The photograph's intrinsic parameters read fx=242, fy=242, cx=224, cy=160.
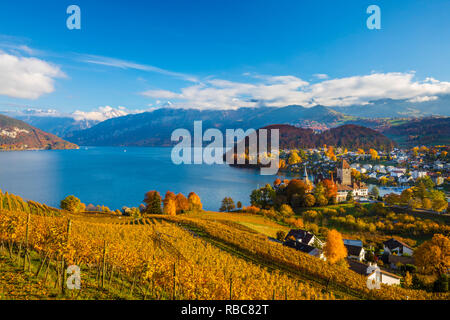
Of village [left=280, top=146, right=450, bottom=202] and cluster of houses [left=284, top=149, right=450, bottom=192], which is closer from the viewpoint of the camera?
village [left=280, top=146, right=450, bottom=202]

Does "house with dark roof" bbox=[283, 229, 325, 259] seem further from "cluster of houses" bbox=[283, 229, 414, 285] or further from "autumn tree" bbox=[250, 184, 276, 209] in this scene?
"autumn tree" bbox=[250, 184, 276, 209]

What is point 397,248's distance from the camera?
28500 mm

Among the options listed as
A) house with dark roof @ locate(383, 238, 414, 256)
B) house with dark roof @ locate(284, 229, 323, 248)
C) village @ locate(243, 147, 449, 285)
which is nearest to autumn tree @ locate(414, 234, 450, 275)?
village @ locate(243, 147, 449, 285)

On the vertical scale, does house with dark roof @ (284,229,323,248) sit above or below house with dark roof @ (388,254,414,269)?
above

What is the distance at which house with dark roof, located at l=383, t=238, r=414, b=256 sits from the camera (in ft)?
91.1

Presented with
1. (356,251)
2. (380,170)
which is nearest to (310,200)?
(356,251)

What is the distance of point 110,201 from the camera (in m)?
52.6

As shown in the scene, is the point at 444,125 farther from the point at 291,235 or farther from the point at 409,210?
the point at 291,235

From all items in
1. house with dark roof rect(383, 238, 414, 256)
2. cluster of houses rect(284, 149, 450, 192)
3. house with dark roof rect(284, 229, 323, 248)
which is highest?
cluster of houses rect(284, 149, 450, 192)

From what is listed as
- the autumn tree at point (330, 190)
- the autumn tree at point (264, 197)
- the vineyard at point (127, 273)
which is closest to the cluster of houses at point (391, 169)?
the autumn tree at point (330, 190)

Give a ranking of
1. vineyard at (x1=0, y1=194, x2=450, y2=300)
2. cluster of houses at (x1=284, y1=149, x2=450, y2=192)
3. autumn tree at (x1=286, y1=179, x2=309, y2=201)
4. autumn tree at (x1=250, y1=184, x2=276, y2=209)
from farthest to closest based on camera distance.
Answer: cluster of houses at (x1=284, y1=149, x2=450, y2=192) → autumn tree at (x1=250, y1=184, x2=276, y2=209) → autumn tree at (x1=286, y1=179, x2=309, y2=201) → vineyard at (x1=0, y1=194, x2=450, y2=300)

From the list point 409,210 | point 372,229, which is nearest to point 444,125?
point 409,210

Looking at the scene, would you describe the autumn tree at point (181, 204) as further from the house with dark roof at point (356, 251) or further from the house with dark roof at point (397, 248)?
the house with dark roof at point (397, 248)

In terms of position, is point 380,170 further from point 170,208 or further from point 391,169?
point 170,208
